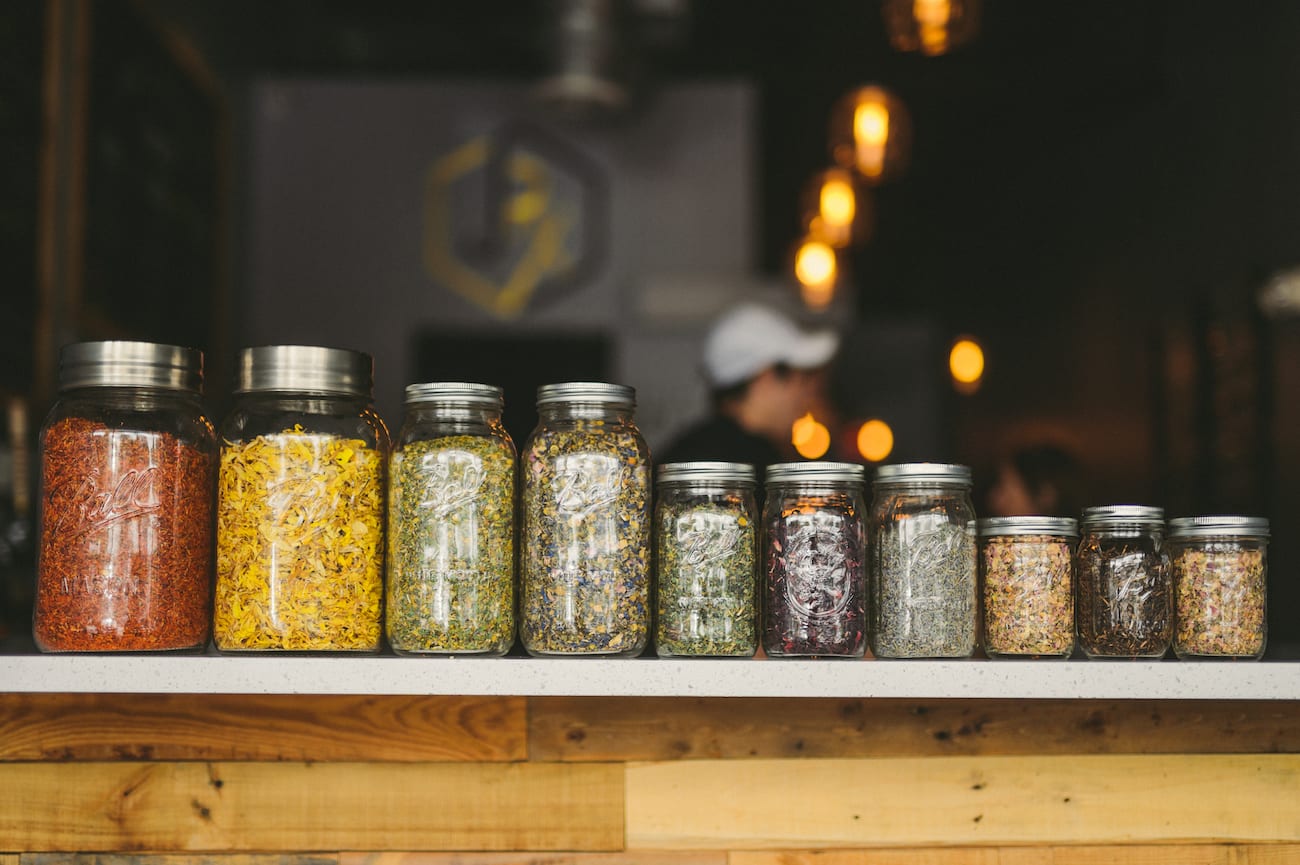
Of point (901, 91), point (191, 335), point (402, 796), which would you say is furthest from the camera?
point (901, 91)

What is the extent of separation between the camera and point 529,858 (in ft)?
4.12

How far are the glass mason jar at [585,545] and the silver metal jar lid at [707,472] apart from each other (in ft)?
0.08

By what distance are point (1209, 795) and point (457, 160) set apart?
14.1ft

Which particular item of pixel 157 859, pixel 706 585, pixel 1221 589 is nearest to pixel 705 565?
pixel 706 585

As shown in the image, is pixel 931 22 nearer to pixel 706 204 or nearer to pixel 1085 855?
pixel 1085 855

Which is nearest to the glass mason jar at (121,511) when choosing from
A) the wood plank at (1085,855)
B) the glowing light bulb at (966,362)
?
the wood plank at (1085,855)

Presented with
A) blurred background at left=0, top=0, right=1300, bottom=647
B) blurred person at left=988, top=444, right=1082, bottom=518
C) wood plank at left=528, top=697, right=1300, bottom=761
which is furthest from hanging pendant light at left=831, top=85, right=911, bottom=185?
wood plank at left=528, top=697, right=1300, bottom=761

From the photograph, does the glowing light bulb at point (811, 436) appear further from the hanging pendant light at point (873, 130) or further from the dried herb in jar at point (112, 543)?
the dried herb in jar at point (112, 543)

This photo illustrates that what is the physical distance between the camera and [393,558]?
1.10 meters

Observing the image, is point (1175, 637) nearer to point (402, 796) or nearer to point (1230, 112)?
point (402, 796)

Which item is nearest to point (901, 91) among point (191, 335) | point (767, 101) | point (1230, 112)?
point (767, 101)

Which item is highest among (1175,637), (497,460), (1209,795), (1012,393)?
(1012,393)

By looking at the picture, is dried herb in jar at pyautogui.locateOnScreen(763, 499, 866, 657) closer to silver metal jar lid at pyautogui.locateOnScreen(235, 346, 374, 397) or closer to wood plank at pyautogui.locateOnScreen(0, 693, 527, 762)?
wood plank at pyautogui.locateOnScreen(0, 693, 527, 762)

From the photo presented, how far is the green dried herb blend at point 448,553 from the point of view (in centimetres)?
108
